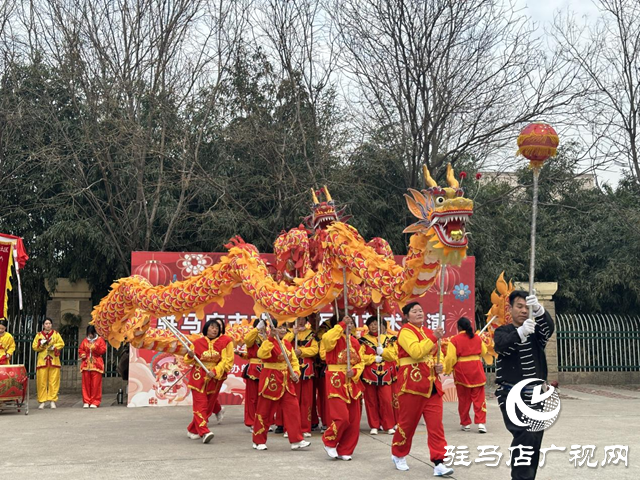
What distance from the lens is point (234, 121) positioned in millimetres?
13172

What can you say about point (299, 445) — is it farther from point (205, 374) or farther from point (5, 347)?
point (5, 347)

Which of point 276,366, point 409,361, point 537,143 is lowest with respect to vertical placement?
point 276,366

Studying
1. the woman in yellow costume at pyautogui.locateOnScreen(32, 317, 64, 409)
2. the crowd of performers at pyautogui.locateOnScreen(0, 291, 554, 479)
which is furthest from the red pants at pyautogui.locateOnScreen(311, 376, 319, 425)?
the woman in yellow costume at pyautogui.locateOnScreen(32, 317, 64, 409)

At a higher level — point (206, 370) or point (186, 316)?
point (186, 316)

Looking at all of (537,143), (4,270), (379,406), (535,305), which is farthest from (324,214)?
(4,270)

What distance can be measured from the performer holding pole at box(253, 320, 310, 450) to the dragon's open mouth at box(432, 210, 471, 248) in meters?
2.39

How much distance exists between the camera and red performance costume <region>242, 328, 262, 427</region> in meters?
7.60

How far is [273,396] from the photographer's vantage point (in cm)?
716

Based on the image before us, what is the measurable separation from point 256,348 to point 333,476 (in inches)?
94.1

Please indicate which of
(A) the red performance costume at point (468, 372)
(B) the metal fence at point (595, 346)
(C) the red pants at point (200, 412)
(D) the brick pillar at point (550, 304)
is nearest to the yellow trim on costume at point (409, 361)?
(A) the red performance costume at point (468, 372)

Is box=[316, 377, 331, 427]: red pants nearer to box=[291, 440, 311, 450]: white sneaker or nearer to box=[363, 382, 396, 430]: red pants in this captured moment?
box=[363, 382, 396, 430]: red pants

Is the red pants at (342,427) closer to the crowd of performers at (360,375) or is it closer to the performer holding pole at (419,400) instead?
the crowd of performers at (360,375)

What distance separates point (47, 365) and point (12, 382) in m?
1.00

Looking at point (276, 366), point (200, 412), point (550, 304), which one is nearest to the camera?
point (276, 366)
